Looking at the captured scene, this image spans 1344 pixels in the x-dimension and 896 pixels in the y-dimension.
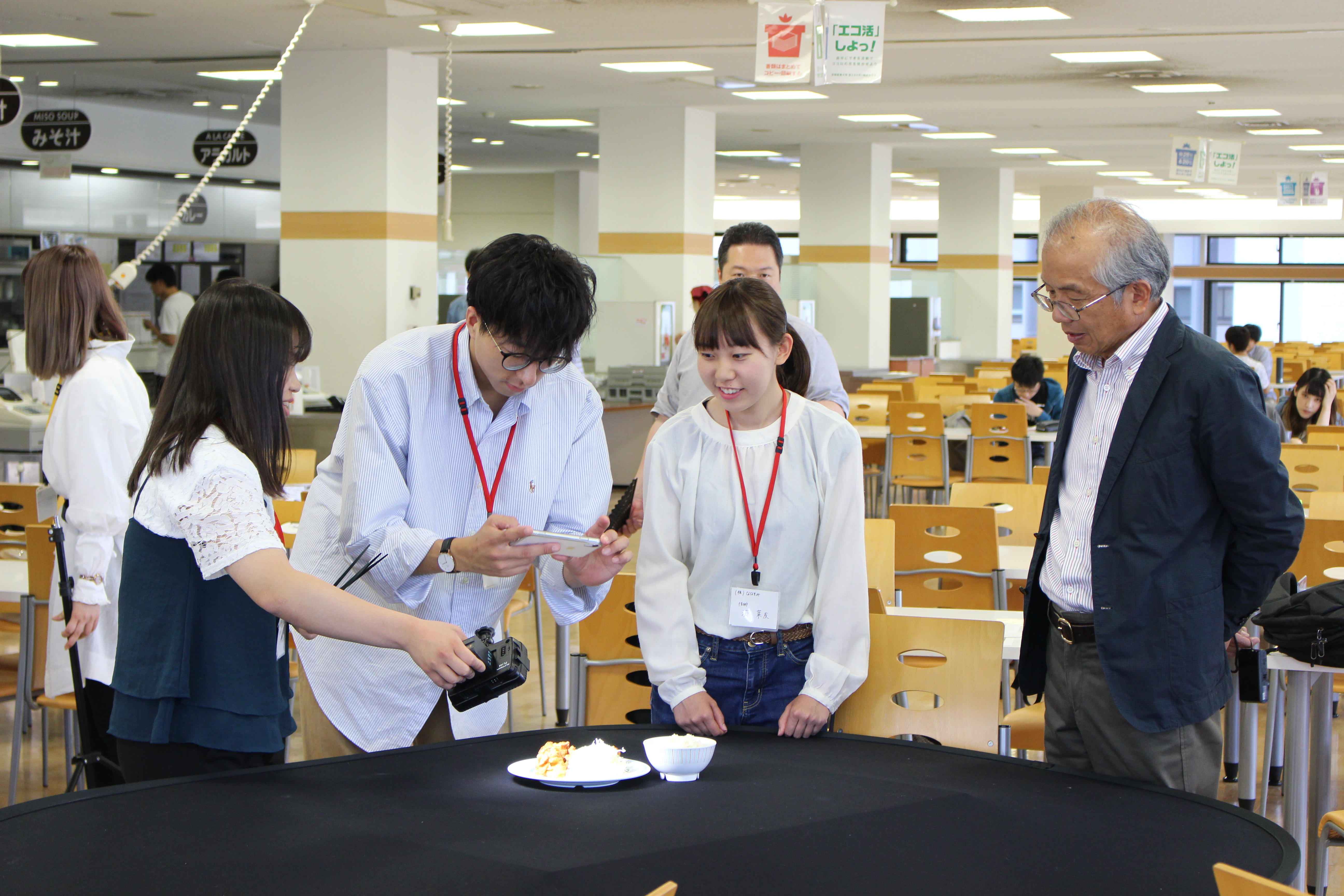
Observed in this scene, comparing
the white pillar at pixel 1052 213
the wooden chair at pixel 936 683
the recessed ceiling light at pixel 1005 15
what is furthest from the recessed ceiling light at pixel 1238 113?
the wooden chair at pixel 936 683

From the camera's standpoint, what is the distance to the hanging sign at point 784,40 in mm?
6672

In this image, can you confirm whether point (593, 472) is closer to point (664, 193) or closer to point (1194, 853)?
point (1194, 853)

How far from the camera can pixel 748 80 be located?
10.4 metres

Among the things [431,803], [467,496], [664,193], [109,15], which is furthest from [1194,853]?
[664,193]

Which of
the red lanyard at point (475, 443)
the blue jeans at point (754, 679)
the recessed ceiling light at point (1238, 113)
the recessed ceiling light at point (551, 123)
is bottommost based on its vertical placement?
the blue jeans at point (754, 679)

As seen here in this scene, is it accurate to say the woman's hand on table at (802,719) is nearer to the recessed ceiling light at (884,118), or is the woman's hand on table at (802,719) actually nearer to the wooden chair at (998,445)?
the wooden chair at (998,445)

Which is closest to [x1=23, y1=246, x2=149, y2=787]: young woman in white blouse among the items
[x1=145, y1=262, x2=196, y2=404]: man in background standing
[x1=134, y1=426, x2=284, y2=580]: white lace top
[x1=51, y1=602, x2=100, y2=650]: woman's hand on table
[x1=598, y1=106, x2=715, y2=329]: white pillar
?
[x1=51, y1=602, x2=100, y2=650]: woman's hand on table

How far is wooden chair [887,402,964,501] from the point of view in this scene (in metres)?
8.27

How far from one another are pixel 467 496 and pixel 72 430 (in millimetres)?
1360

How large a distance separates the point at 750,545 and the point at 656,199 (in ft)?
33.6

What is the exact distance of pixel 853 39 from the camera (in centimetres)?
668

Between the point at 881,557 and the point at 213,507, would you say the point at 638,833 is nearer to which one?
the point at 213,507

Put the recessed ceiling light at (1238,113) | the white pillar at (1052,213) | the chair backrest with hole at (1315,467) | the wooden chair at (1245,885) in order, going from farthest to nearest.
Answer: the white pillar at (1052,213)
the recessed ceiling light at (1238,113)
the chair backrest with hole at (1315,467)
the wooden chair at (1245,885)

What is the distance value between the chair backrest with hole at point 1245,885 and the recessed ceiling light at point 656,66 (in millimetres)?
8905
